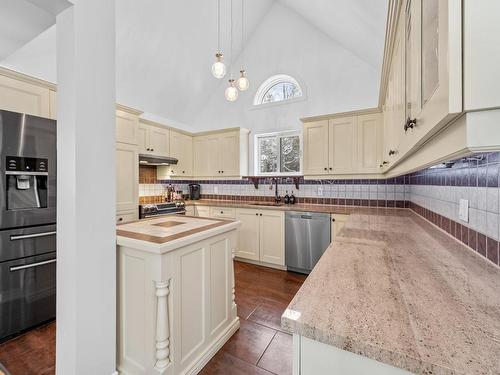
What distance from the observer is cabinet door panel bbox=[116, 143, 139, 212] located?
2.88m

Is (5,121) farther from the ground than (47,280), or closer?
farther from the ground

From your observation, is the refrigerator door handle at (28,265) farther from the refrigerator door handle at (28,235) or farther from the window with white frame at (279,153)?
the window with white frame at (279,153)

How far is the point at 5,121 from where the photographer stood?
5.68 feet

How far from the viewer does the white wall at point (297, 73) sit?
130 inches

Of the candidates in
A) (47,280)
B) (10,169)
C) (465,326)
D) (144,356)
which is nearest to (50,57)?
(10,169)

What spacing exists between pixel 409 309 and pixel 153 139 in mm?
3839

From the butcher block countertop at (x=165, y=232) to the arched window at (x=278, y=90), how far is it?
296 cm

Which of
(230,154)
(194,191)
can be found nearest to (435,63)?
(230,154)

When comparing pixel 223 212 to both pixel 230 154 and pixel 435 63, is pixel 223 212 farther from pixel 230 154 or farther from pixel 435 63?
pixel 435 63

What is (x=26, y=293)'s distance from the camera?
72.9 inches

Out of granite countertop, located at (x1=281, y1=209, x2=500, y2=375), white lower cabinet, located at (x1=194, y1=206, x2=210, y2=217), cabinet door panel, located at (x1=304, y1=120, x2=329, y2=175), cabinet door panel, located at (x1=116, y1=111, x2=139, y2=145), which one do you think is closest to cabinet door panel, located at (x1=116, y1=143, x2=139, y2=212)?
cabinet door panel, located at (x1=116, y1=111, x2=139, y2=145)

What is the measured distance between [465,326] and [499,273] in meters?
0.49

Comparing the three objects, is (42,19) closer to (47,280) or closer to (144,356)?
(47,280)

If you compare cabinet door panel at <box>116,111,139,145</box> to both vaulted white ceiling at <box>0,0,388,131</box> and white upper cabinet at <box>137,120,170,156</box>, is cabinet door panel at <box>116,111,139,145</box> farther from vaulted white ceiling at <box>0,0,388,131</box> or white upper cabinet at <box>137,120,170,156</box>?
vaulted white ceiling at <box>0,0,388,131</box>
